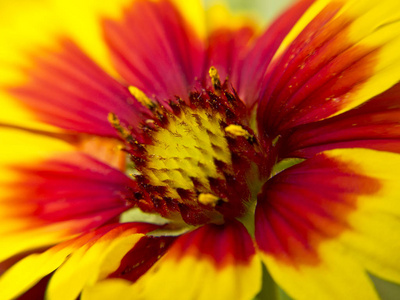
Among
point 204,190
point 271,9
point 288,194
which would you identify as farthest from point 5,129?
point 271,9

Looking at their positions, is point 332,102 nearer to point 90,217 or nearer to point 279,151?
point 279,151

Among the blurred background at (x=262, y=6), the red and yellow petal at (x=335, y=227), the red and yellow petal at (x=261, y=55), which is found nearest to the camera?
the red and yellow petal at (x=335, y=227)

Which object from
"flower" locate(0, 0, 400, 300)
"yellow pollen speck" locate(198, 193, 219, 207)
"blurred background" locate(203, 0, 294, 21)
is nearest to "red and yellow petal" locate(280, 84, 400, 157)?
"flower" locate(0, 0, 400, 300)

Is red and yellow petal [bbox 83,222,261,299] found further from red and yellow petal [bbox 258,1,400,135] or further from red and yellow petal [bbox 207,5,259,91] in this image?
red and yellow petal [bbox 207,5,259,91]

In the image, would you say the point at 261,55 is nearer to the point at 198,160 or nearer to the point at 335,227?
the point at 198,160

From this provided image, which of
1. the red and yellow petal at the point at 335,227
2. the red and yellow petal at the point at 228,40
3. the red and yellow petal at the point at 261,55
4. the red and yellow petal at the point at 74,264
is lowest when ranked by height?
the red and yellow petal at the point at 335,227

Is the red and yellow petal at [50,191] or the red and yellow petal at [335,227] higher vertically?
the red and yellow petal at [50,191]

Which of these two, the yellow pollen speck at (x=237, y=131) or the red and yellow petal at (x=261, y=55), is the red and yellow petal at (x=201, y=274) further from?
the red and yellow petal at (x=261, y=55)

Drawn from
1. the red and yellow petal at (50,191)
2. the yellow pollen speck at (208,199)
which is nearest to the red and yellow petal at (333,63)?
the yellow pollen speck at (208,199)
